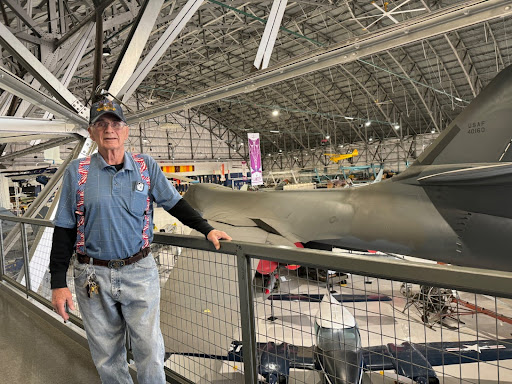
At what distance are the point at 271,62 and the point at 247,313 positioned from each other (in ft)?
92.7

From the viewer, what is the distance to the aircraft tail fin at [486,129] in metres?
4.53

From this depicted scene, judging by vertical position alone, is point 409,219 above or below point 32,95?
below

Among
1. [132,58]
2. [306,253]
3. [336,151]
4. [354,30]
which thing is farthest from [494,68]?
[306,253]

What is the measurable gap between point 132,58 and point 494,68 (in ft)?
85.9

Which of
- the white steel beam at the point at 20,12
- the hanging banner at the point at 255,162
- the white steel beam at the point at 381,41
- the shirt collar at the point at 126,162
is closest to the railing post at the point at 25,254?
the white steel beam at the point at 381,41

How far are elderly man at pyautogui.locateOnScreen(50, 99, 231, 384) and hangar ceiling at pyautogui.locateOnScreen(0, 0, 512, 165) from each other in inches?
92.7

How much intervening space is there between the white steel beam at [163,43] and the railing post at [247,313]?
12.2 feet

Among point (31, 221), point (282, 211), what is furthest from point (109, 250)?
point (282, 211)

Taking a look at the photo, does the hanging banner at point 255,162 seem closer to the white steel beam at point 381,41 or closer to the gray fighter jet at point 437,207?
the gray fighter jet at point 437,207

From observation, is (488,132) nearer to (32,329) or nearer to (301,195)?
(301,195)

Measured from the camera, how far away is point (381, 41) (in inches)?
128

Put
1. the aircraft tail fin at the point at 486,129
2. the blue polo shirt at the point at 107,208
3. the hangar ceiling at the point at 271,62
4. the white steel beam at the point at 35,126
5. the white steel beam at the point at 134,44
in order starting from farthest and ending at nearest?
the aircraft tail fin at the point at 486,129 → the white steel beam at the point at 134,44 → the white steel beam at the point at 35,126 → the hangar ceiling at the point at 271,62 → the blue polo shirt at the point at 107,208

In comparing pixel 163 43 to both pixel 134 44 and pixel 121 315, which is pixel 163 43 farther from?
pixel 121 315

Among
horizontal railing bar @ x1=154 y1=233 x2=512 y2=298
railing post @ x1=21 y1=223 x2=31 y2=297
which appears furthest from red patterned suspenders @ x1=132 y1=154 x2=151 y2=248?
railing post @ x1=21 y1=223 x2=31 y2=297
